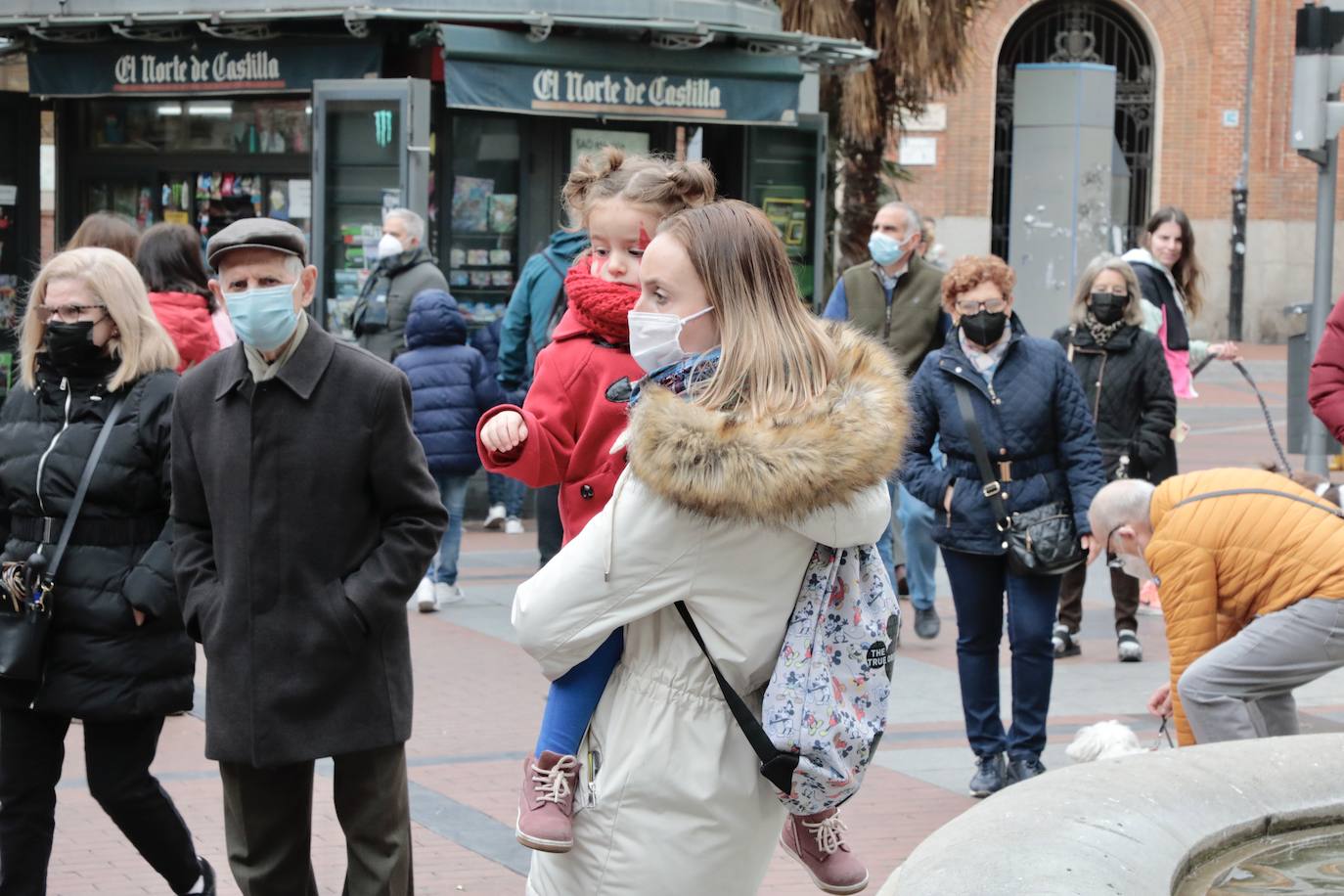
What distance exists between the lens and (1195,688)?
17.6 feet

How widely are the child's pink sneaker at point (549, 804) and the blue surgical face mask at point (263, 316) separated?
144 centimetres

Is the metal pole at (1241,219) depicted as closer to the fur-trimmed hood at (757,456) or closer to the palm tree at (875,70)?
the palm tree at (875,70)

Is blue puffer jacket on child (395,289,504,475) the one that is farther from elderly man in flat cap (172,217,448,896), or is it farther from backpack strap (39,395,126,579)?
elderly man in flat cap (172,217,448,896)

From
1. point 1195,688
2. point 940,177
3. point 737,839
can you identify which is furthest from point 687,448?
point 940,177

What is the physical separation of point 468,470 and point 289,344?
5901 millimetres

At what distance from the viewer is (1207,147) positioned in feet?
110

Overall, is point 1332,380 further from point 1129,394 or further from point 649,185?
point 649,185

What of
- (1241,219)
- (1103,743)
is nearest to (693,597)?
(1103,743)

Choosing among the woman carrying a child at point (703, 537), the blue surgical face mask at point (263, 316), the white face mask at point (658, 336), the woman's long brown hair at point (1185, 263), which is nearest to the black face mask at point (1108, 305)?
the woman's long brown hair at point (1185, 263)

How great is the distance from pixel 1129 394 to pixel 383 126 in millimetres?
5362

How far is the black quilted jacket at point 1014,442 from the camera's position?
665 cm

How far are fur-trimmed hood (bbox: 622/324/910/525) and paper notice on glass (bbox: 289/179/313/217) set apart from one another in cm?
1116

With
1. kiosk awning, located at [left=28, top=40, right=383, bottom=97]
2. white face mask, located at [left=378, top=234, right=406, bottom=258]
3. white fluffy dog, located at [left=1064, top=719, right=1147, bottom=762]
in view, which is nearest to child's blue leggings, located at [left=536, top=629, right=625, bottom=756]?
white fluffy dog, located at [left=1064, top=719, right=1147, bottom=762]

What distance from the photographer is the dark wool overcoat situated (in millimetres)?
4105
